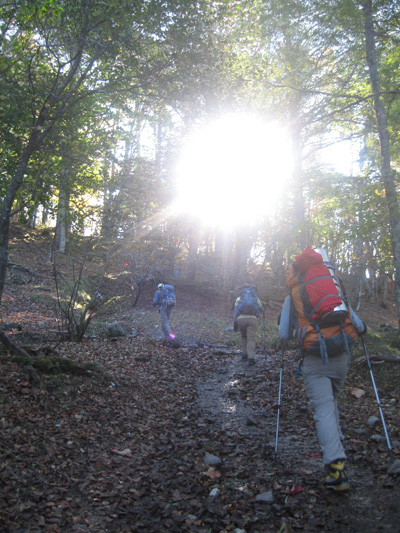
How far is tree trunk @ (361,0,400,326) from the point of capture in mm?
8266

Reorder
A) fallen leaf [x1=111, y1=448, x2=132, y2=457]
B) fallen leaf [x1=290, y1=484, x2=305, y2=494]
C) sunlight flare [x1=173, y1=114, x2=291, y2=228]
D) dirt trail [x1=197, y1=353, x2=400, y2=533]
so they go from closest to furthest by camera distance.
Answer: dirt trail [x1=197, y1=353, x2=400, y2=533] → fallen leaf [x1=290, y1=484, x2=305, y2=494] → fallen leaf [x1=111, y1=448, x2=132, y2=457] → sunlight flare [x1=173, y1=114, x2=291, y2=228]

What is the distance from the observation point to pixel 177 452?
4.71m

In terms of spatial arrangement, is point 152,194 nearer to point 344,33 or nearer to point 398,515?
point 344,33

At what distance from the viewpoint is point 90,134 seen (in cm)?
855

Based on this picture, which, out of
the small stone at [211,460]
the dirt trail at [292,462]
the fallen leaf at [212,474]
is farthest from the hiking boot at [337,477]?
the small stone at [211,460]

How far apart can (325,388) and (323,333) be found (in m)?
0.59

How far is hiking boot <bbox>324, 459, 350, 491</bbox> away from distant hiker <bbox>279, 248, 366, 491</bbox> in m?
0.16

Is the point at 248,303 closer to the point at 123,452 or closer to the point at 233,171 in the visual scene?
the point at 123,452

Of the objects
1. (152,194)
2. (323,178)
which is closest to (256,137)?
(323,178)

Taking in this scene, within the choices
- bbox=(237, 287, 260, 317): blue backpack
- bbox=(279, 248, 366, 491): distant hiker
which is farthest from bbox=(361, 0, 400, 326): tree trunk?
bbox=(279, 248, 366, 491): distant hiker

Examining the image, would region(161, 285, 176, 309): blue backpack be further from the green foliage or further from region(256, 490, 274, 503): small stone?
region(256, 490, 274, 503): small stone

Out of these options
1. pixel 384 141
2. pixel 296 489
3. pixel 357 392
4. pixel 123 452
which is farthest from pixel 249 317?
pixel 296 489

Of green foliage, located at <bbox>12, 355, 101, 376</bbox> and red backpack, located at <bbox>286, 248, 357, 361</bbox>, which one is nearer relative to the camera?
red backpack, located at <bbox>286, 248, 357, 361</bbox>

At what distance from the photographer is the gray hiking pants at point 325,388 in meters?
3.84
